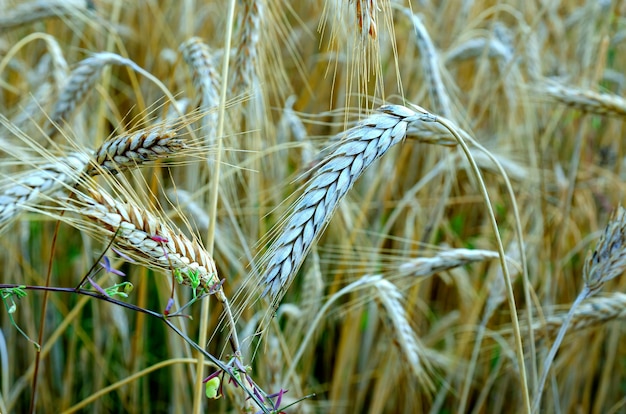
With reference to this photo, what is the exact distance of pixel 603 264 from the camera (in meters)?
1.11

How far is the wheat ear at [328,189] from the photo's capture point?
83 cm

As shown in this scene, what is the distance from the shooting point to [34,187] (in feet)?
3.57

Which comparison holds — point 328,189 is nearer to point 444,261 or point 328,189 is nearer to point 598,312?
point 444,261

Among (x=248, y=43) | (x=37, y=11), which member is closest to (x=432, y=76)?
(x=248, y=43)

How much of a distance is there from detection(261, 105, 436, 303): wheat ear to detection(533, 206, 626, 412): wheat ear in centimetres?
43

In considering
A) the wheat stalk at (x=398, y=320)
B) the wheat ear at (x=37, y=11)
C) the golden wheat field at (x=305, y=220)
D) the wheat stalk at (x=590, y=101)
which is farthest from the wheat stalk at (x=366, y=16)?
the wheat ear at (x=37, y=11)

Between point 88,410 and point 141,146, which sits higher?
point 141,146

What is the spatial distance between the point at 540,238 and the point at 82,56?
6.67 feet

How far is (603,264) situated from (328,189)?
52 cm

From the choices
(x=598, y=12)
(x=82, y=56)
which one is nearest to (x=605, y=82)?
(x=598, y=12)

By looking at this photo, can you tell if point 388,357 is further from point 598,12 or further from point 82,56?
point 82,56

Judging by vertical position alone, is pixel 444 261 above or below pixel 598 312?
above

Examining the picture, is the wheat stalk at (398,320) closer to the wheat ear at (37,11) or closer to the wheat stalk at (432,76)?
the wheat stalk at (432,76)

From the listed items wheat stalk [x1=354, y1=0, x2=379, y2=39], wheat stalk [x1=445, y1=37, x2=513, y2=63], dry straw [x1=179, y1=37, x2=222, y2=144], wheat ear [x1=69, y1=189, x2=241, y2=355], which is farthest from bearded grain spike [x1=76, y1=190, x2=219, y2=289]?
wheat stalk [x1=445, y1=37, x2=513, y2=63]
